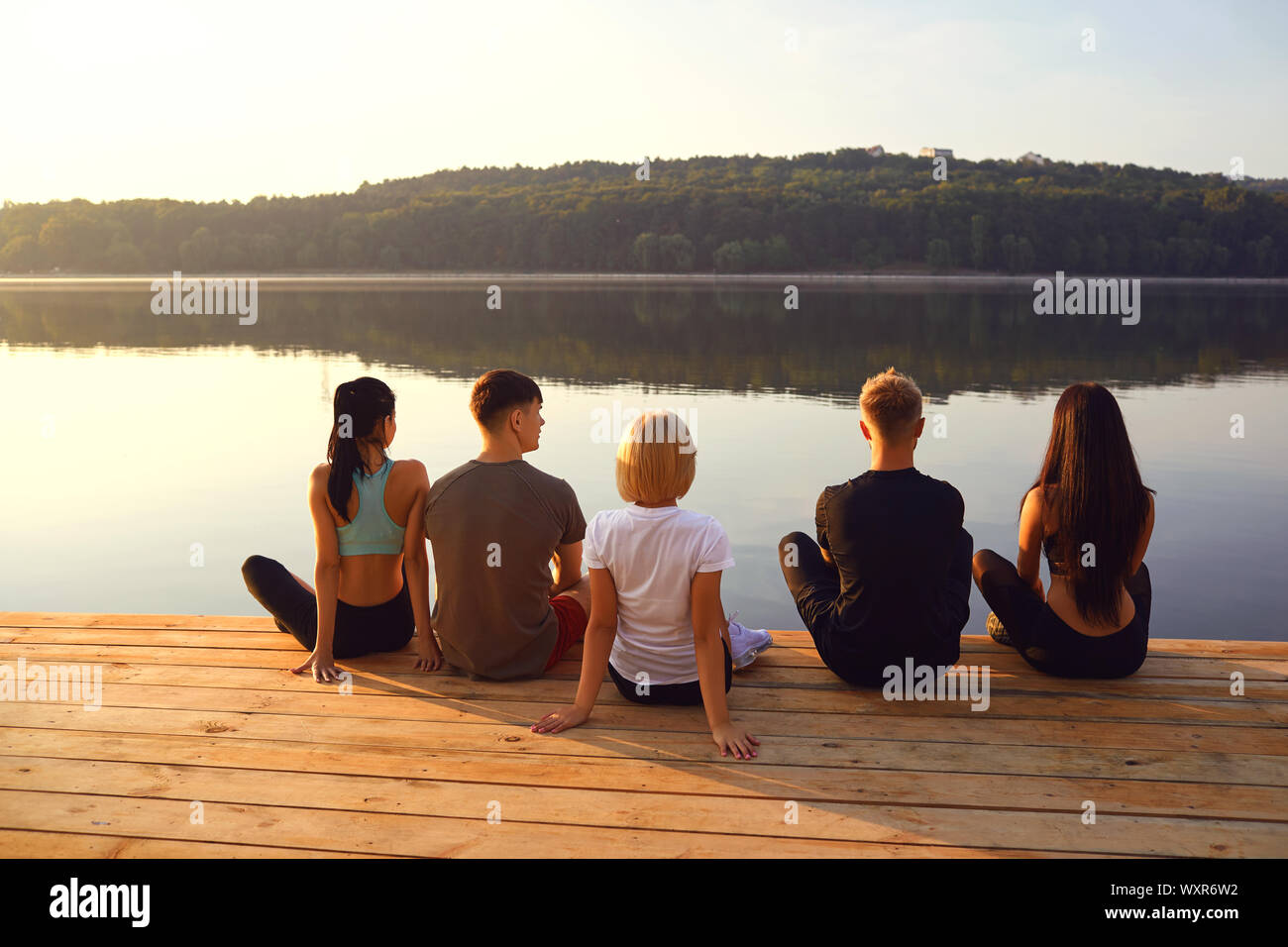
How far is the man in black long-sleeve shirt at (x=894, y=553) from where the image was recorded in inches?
133

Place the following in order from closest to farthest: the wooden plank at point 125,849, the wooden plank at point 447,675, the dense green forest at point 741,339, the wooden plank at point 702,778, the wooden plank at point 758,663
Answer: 1. the wooden plank at point 125,849
2. the wooden plank at point 702,778
3. the wooden plank at point 447,675
4. the wooden plank at point 758,663
5. the dense green forest at point 741,339

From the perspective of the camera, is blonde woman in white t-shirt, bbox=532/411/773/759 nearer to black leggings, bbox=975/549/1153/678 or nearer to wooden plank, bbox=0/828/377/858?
wooden plank, bbox=0/828/377/858

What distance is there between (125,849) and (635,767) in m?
1.39

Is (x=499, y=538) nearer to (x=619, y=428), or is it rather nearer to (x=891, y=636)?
(x=891, y=636)

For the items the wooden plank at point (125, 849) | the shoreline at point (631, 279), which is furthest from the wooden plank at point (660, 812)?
the shoreline at point (631, 279)

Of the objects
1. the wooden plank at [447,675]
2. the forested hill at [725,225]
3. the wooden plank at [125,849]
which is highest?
the forested hill at [725,225]

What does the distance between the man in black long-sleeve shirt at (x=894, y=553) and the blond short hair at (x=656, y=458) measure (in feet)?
2.22

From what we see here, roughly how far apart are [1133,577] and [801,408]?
10.8 metres

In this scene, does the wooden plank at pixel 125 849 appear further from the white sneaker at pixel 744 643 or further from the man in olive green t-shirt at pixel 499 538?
the white sneaker at pixel 744 643

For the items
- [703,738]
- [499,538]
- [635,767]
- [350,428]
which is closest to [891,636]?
[703,738]

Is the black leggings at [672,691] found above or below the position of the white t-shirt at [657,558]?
below

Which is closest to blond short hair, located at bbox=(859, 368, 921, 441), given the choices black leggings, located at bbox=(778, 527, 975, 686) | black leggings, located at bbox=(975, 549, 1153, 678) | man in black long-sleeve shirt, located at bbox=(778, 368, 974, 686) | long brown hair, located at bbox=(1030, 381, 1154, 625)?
man in black long-sleeve shirt, located at bbox=(778, 368, 974, 686)

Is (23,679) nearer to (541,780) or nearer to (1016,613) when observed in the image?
(541,780)

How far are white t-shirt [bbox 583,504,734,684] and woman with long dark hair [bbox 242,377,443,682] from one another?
89cm
